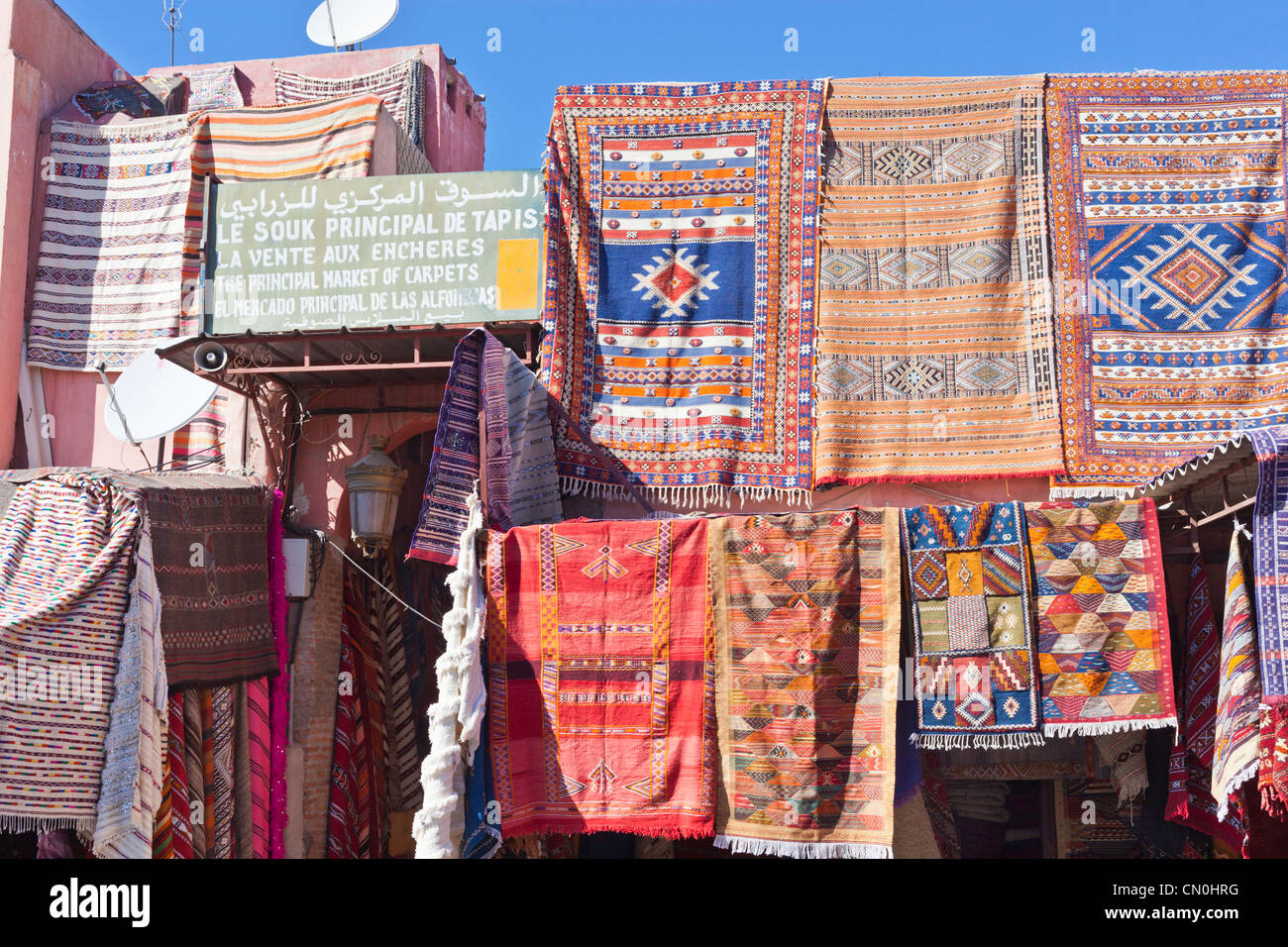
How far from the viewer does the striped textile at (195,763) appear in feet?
19.7

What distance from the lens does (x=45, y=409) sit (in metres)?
7.96

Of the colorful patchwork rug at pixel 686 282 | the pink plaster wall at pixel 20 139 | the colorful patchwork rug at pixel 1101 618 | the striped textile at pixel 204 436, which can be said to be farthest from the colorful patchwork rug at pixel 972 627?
the pink plaster wall at pixel 20 139

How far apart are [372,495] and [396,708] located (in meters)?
1.83

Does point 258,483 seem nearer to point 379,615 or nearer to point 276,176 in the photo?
point 379,615

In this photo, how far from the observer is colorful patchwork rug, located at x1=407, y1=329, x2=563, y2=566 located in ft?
19.2

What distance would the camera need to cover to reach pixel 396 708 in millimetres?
7746

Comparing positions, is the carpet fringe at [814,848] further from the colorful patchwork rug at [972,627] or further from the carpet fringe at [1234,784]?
the carpet fringe at [1234,784]

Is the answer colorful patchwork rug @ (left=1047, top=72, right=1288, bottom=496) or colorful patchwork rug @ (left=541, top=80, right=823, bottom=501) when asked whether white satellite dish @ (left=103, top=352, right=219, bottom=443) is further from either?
colorful patchwork rug @ (left=1047, top=72, right=1288, bottom=496)

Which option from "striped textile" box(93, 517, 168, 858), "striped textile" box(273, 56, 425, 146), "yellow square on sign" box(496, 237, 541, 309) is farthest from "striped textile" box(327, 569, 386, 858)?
"striped textile" box(273, 56, 425, 146)

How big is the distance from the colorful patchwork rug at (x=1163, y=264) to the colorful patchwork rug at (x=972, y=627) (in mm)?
1245

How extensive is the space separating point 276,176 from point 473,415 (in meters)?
3.42

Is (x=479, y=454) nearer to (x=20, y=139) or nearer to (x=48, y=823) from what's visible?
(x=48, y=823)

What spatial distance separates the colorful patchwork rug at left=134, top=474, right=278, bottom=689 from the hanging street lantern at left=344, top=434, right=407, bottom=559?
611 mm
